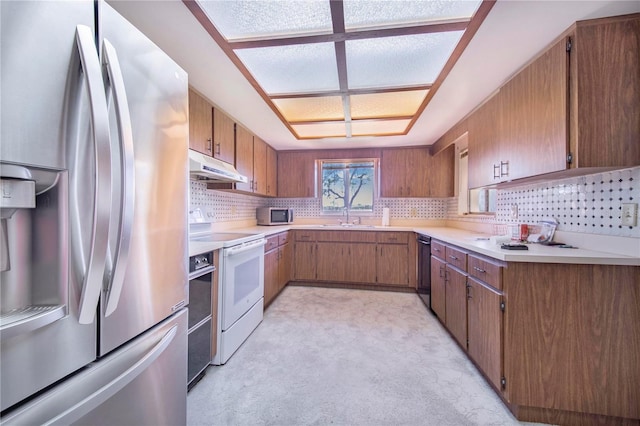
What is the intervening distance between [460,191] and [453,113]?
1305 mm

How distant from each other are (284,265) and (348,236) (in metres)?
1.02

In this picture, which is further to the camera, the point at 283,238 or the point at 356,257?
the point at 356,257

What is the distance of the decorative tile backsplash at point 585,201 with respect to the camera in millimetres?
1442

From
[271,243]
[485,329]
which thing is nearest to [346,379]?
[485,329]

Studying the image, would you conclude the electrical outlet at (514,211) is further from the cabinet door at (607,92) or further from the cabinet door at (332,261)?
the cabinet door at (332,261)

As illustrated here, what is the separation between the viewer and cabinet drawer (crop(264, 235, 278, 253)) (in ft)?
9.64

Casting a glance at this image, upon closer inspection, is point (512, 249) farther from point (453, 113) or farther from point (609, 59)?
point (453, 113)

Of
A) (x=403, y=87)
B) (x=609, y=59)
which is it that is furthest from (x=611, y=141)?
(x=403, y=87)

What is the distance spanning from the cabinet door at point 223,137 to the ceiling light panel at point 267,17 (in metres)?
1.04

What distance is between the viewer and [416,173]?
12.7 ft

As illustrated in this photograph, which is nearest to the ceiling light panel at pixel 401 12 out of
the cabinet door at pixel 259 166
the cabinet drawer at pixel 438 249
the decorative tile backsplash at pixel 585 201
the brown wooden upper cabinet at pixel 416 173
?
the decorative tile backsplash at pixel 585 201

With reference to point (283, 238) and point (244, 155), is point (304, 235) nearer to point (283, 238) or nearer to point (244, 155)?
point (283, 238)

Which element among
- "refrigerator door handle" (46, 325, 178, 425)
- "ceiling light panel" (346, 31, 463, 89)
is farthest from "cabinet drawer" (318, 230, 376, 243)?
"refrigerator door handle" (46, 325, 178, 425)

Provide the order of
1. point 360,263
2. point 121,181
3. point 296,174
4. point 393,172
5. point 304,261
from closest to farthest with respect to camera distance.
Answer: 1. point 121,181
2. point 360,263
3. point 304,261
4. point 393,172
5. point 296,174
